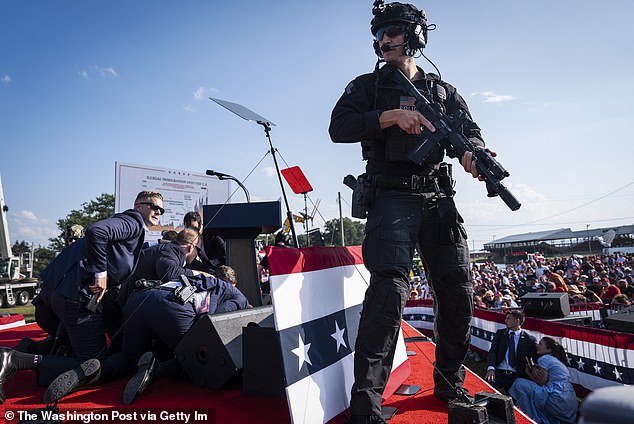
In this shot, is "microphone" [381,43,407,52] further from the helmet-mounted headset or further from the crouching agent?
the crouching agent

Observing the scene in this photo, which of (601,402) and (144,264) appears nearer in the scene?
(601,402)

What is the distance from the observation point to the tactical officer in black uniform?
2.20 meters

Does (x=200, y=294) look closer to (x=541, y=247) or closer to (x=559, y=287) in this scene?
(x=559, y=287)

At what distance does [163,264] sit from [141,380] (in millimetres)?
1302

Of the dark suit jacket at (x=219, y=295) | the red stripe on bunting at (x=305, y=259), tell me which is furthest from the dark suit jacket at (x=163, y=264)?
the red stripe on bunting at (x=305, y=259)

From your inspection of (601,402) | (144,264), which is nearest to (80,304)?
(144,264)

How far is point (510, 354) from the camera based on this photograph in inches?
243

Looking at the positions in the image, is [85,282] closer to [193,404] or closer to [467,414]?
[193,404]

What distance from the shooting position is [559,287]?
12.7 metres

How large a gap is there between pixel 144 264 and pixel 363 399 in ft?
9.12

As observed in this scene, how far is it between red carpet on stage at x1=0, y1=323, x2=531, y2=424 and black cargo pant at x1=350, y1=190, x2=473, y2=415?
0.25 m

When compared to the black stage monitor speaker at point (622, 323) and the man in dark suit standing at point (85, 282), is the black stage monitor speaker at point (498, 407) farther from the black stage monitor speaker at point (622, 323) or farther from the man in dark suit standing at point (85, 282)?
the black stage monitor speaker at point (622, 323)

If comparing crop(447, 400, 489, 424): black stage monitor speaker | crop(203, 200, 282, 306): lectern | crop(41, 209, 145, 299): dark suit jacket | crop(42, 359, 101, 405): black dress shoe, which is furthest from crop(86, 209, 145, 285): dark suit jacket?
crop(203, 200, 282, 306): lectern

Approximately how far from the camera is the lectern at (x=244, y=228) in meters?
6.83
